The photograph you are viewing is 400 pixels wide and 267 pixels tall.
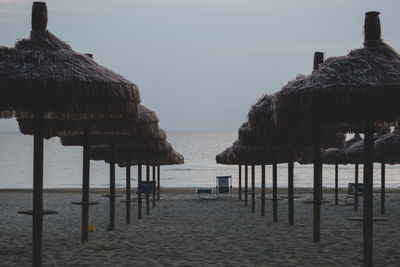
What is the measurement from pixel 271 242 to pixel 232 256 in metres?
1.74

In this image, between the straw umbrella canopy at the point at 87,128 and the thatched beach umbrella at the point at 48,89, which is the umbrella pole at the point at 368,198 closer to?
the thatched beach umbrella at the point at 48,89

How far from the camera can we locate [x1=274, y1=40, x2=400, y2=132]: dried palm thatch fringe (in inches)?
270

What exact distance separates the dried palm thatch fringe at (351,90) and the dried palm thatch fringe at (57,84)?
2.04 metres

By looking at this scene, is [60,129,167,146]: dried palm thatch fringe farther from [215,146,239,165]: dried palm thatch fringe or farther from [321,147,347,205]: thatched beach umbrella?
[321,147,347,205]: thatched beach umbrella

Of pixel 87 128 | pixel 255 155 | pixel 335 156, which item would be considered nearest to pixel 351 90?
pixel 87 128

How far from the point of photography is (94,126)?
9773 millimetres

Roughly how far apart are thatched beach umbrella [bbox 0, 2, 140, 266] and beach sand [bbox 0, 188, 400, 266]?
1.79 metres

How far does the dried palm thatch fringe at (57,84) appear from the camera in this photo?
6469 millimetres

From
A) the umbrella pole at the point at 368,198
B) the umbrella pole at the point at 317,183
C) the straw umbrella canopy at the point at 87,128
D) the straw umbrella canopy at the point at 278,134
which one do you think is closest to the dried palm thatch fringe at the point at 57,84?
the straw umbrella canopy at the point at 87,128

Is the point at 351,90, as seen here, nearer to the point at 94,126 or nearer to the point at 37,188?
the point at 37,188

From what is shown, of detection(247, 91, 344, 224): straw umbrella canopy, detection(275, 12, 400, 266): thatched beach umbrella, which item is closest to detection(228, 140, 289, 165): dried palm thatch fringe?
detection(247, 91, 344, 224): straw umbrella canopy

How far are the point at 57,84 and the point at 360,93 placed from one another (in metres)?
3.45

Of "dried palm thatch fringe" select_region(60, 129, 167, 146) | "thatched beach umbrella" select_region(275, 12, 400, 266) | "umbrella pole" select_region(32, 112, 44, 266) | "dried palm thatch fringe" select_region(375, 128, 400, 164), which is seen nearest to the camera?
"umbrella pole" select_region(32, 112, 44, 266)

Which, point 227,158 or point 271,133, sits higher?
point 271,133
